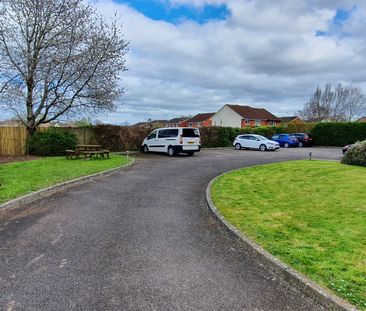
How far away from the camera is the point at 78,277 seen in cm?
426

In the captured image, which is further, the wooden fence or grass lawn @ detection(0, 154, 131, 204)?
the wooden fence

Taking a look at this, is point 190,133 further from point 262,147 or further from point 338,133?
point 338,133

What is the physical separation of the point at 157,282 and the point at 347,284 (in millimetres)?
2268

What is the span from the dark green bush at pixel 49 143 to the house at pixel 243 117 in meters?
52.3

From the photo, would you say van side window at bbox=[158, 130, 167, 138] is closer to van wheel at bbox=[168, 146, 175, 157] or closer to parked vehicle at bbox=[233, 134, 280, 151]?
van wheel at bbox=[168, 146, 175, 157]

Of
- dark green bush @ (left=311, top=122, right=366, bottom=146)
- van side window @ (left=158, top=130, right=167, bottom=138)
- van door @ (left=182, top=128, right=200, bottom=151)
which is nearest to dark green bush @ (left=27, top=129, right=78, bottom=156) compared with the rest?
van side window @ (left=158, top=130, right=167, bottom=138)

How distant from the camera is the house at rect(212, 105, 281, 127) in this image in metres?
69.7

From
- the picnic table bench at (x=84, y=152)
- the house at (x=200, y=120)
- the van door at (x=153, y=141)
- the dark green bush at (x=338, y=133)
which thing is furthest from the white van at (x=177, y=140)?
the house at (x=200, y=120)

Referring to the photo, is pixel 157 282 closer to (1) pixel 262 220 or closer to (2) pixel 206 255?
(2) pixel 206 255

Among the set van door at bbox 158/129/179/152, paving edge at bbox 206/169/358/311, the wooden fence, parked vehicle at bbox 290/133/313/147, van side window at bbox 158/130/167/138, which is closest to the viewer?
paving edge at bbox 206/169/358/311

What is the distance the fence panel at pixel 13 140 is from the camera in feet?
66.6

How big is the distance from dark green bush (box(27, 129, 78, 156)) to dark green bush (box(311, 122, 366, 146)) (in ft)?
96.0

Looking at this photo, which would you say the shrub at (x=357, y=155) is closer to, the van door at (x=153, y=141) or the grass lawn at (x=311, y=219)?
the grass lawn at (x=311, y=219)

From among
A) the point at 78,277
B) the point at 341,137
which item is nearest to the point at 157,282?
the point at 78,277
